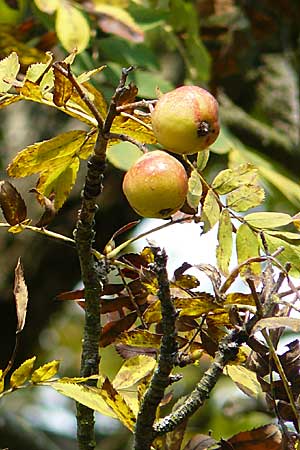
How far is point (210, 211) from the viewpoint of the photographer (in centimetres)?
74

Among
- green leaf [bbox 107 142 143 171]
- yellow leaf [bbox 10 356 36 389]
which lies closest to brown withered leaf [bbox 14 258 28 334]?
yellow leaf [bbox 10 356 36 389]

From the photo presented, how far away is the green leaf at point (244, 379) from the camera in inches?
29.1

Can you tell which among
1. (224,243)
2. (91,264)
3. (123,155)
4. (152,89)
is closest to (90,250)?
(91,264)

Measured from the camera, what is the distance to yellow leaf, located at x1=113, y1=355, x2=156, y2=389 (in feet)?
2.39

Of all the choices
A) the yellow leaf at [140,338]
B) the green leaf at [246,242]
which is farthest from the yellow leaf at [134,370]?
the green leaf at [246,242]

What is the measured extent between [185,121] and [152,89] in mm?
766

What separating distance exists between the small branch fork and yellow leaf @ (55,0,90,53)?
0.58 m

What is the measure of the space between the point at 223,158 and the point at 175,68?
377 millimetres

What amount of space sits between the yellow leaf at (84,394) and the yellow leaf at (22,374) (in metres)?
0.03

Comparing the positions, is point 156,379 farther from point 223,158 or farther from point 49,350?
point 49,350

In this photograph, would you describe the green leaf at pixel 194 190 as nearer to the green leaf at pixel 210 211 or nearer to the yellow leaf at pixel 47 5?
the green leaf at pixel 210 211

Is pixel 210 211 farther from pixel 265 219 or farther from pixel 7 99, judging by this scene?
pixel 7 99

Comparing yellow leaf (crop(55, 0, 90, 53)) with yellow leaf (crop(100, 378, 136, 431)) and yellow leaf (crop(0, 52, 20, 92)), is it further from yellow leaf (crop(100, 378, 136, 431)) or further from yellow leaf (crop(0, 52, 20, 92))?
yellow leaf (crop(100, 378, 136, 431))

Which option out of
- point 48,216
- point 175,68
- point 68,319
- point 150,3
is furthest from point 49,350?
point 48,216
